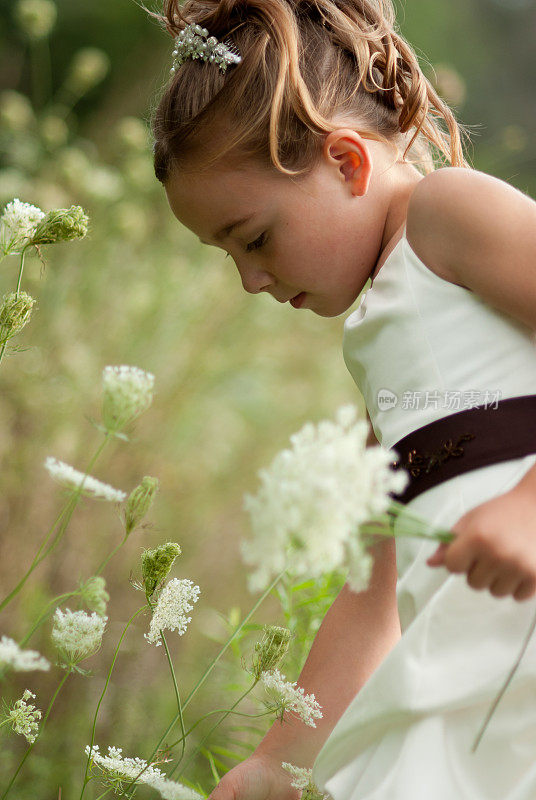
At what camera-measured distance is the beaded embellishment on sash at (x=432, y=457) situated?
680mm

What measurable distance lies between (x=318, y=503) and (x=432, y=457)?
12.5 inches

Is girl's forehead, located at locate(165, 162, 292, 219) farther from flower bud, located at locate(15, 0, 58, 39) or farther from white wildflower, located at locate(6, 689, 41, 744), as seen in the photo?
flower bud, located at locate(15, 0, 58, 39)

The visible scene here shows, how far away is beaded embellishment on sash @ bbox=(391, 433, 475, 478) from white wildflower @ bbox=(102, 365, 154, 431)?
0.89 ft

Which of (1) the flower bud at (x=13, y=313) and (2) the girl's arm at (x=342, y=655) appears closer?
(1) the flower bud at (x=13, y=313)

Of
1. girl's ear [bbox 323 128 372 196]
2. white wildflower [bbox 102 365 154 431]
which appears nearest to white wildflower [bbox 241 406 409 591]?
white wildflower [bbox 102 365 154 431]

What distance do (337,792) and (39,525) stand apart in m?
1.02

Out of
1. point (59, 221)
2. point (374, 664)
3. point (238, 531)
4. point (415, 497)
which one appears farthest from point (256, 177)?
point (238, 531)

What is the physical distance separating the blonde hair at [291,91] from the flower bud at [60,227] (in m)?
0.21

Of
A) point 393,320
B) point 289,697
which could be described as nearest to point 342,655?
point 289,697

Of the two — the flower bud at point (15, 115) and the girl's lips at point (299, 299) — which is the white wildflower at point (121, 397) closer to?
the girl's lips at point (299, 299)

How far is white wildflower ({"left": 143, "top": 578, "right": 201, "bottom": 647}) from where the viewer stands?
0.69 metres

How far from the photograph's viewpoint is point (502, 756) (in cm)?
60

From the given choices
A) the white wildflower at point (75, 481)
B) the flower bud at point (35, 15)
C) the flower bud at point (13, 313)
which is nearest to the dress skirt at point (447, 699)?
the white wildflower at point (75, 481)

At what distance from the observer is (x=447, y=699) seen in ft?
2.02
